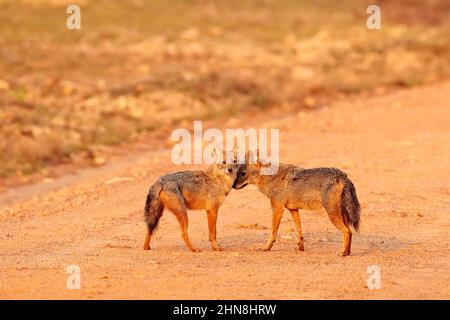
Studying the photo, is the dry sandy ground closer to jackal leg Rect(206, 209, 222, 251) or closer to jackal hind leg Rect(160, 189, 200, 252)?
jackal leg Rect(206, 209, 222, 251)

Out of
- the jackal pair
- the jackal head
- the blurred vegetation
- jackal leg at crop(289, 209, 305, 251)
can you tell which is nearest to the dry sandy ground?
jackal leg at crop(289, 209, 305, 251)

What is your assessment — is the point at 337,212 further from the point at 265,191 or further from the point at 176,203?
the point at 176,203

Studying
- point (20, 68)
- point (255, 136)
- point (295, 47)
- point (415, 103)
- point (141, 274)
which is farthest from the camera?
point (295, 47)

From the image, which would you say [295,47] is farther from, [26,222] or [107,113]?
[26,222]

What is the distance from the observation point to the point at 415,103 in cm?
2478

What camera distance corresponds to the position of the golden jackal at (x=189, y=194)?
10008mm

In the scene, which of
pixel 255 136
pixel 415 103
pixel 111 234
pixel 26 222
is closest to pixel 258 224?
pixel 111 234

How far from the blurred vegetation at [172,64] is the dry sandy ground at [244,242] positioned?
3651mm

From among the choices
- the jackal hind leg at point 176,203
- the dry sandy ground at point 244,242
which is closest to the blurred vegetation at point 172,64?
the dry sandy ground at point 244,242

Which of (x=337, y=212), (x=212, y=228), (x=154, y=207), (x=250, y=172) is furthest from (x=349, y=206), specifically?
(x=154, y=207)

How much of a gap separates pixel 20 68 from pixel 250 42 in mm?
11039

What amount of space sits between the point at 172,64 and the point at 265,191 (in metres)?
20.2

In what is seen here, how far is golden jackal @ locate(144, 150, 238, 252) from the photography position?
1001 centimetres
